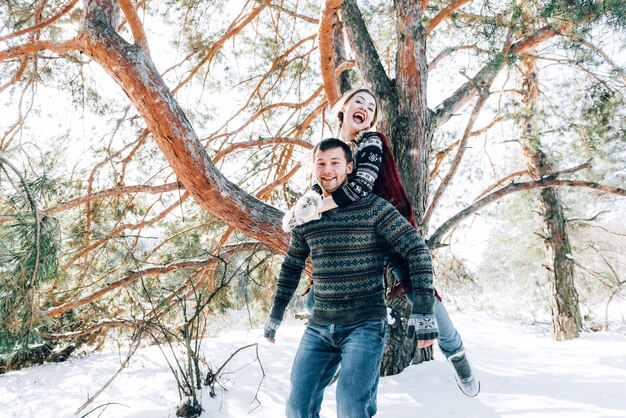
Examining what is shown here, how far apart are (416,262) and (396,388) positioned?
1491 millimetres

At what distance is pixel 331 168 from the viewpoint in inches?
67.7

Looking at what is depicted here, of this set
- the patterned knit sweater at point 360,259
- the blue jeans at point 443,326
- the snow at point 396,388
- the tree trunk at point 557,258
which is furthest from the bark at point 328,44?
the tree trunk at point 557,258

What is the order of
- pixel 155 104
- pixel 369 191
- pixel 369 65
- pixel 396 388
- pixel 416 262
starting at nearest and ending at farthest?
pixel 416 262, pixel 369 191, pixel 155 104, pixel 396 388, pixel 369 65

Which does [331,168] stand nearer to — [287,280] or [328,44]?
[287,280]

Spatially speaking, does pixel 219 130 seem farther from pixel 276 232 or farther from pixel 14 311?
pixel 14 311

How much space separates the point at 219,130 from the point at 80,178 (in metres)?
1.56

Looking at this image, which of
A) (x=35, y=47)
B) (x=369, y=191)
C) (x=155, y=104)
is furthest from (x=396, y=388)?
(x=35, y=47)

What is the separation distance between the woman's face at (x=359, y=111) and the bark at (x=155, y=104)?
892 millimetres

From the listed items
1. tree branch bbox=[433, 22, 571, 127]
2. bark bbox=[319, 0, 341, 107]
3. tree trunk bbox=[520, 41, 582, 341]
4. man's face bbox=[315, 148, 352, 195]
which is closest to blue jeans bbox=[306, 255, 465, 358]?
man's face bbox=[315, 148, 352, 195]

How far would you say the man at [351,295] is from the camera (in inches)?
58.6

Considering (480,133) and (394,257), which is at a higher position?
(480,133)

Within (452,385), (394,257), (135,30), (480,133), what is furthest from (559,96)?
(135,30)

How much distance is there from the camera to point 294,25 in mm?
5109

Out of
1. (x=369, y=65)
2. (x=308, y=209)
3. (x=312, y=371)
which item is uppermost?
(x=369, y=65)
